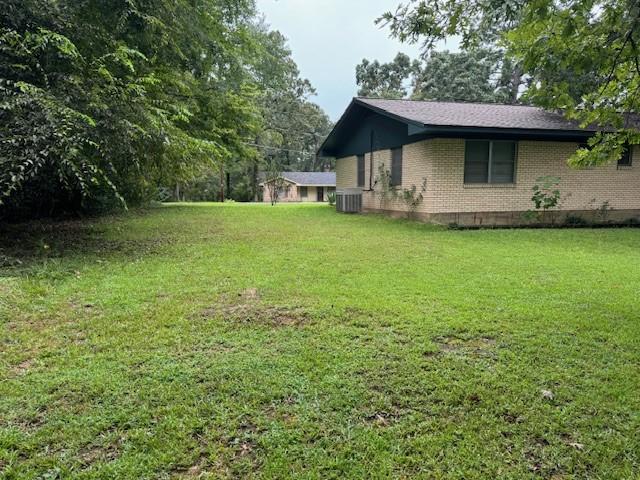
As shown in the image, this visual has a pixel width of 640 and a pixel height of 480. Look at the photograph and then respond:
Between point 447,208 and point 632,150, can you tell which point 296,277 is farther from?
point 632,150

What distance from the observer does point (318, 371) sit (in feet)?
9.03

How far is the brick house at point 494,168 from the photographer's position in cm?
1081

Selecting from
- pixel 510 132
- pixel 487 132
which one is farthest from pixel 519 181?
pixel 487 132

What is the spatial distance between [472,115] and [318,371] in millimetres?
10822

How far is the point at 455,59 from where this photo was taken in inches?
1375

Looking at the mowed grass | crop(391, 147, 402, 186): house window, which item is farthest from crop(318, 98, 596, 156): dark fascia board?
the mowed grass

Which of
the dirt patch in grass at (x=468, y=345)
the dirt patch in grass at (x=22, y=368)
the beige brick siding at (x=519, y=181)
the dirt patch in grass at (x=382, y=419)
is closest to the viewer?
the dirt patch in grass at (x=382, y=419)

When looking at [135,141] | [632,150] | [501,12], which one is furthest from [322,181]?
[501,12]

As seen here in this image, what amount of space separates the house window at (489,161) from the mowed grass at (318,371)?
19.6 feet

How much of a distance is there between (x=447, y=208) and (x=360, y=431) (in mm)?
9490

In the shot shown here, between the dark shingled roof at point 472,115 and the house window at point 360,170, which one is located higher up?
the dark shingled roof at point 472,115

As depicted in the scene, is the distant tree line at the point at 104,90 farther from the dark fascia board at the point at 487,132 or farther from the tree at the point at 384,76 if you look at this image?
the tree at the point at 384,76

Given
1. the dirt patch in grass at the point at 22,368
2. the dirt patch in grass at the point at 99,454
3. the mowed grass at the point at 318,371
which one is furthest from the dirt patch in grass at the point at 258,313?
the dirt patch in grass at the point at 99,454

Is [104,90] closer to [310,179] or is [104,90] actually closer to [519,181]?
[519,181]
